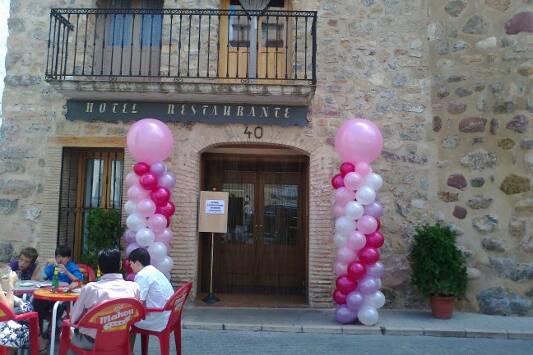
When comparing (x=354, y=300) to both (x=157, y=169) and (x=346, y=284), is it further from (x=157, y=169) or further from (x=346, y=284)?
(x=157, y=169)

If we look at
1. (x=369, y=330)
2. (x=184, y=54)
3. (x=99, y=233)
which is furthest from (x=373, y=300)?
(x=184, y=54)

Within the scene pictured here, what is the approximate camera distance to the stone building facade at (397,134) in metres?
7.51

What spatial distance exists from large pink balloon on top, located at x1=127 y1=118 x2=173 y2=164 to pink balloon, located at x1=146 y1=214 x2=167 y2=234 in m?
0.79

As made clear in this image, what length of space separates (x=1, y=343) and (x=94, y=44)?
18.6 feet

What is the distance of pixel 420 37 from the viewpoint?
26.1 feet

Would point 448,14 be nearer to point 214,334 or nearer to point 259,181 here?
point 259,181

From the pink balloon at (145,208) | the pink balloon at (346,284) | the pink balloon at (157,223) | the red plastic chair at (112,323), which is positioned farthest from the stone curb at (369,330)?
the red plastic chair at (112,323)

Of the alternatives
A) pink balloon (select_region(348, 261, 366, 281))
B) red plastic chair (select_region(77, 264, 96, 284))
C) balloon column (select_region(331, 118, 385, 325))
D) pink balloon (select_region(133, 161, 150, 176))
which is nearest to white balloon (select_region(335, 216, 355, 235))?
balloon column (select_region(331, 118, 385, 325))

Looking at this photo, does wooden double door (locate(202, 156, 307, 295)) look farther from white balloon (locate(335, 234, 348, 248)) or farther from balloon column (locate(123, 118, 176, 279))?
white balloon (locate(335, 234, 348, 248))

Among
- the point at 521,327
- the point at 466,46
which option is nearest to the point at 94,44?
the point at 466,46

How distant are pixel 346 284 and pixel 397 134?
271cm

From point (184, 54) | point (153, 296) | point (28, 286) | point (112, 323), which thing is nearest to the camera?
point (112, 323)

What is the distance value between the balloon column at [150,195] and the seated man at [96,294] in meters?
2.60

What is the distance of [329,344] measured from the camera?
19.2 ft
